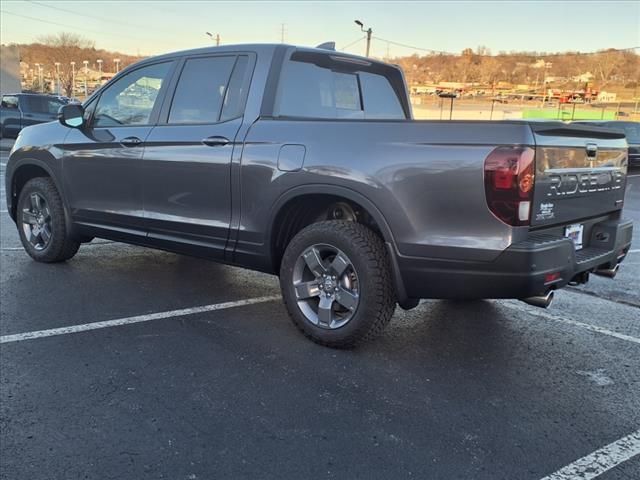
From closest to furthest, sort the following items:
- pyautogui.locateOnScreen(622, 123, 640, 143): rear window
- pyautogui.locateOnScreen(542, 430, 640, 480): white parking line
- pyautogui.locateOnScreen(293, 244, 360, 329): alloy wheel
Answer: pyautogui.locateOnScreen(542, 430, 640, 480): white parking line
pyautogui.locateOnScreen(293, 244, 360, 329): alloy wheel
pyautogui.locateOnScreen(622, 123, 640, 143): rear window

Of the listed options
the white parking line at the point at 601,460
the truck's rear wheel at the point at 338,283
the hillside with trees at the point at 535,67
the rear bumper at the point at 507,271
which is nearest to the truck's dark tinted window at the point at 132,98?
the truck's rear wheel at the point at 338,283

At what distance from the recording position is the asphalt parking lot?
259cm

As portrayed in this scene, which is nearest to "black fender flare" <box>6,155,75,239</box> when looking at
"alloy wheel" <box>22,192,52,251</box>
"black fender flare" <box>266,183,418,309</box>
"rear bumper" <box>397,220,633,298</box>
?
"alloy wheel" <box>22,192,52,251</box>

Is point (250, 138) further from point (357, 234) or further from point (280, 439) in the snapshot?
point (280, 439)

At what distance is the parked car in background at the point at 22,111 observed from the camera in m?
19.9

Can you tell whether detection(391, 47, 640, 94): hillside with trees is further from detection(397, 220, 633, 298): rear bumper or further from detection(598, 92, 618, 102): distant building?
detection(397, 220, 633, 298): rear bumper

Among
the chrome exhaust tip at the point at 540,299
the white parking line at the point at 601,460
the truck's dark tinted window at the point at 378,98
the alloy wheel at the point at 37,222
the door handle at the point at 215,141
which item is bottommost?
the white parking line at the point at 601,460

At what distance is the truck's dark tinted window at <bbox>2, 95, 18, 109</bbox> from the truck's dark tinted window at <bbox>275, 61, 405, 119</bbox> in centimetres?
1864

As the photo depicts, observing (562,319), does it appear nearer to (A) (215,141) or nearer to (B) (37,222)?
(A) (215,141)

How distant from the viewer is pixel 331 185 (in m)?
3.60

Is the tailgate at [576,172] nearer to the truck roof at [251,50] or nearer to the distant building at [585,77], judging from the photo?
the truck roof at [251,50]

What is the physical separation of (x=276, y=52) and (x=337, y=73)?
634 mm

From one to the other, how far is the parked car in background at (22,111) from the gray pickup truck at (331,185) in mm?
16514

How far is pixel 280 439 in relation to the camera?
9.02 ft
